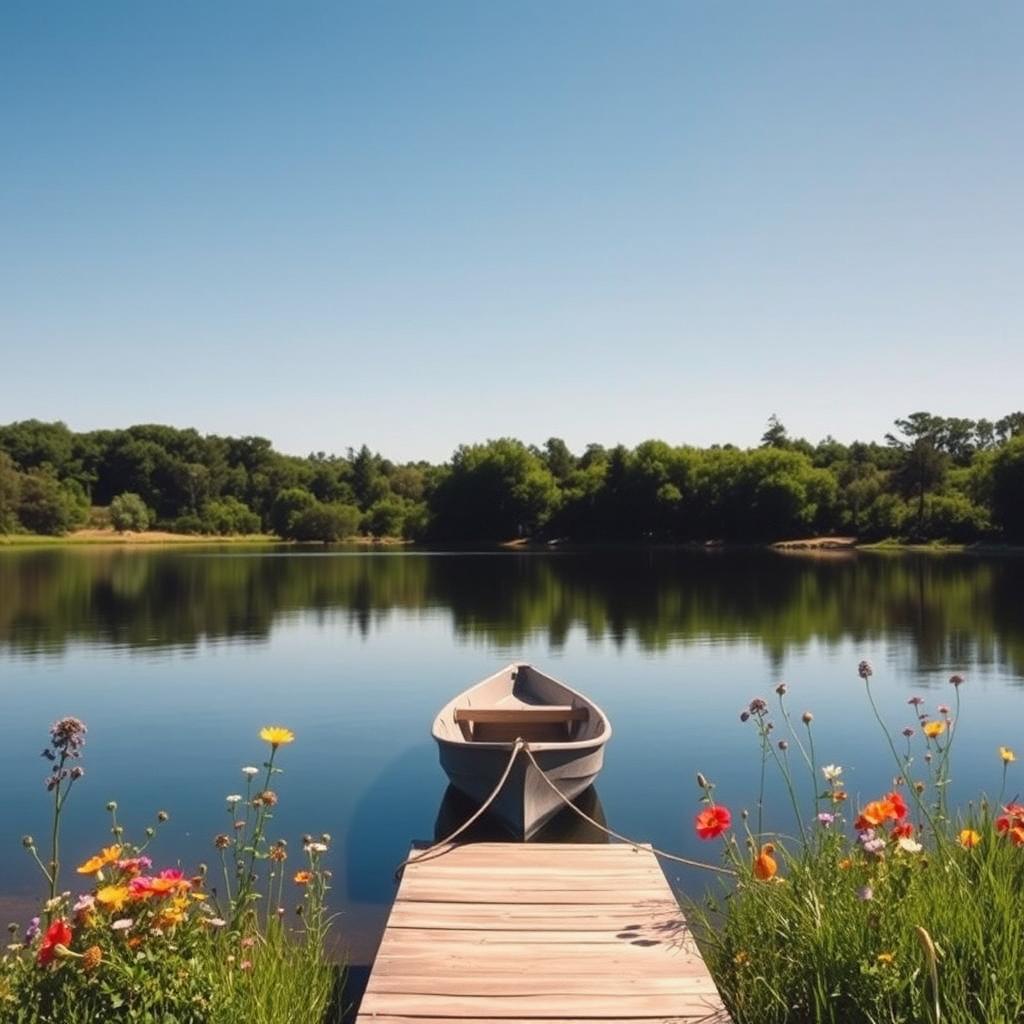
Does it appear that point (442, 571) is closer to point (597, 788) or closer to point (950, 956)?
point (597, 788)

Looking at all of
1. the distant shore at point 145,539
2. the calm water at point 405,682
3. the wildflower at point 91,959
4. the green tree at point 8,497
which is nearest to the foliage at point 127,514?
the distant shore at point 145,539

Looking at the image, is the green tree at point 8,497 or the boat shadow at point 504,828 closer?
the boat shadow at point 504,828

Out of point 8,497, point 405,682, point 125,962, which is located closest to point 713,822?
point 125,962

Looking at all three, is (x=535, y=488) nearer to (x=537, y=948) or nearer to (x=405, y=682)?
(x=405, y=682)

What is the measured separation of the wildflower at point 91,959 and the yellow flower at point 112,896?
5.7 inches

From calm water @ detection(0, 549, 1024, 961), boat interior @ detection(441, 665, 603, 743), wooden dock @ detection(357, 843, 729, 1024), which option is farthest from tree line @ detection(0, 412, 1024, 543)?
wooden dock @ detection(357, 843, 729, 1024)

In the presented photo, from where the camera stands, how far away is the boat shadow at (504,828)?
31.1ft

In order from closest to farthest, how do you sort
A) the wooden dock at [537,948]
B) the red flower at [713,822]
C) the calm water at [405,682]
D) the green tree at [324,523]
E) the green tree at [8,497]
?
the red flower at [713,822], the wooden dock at [537,948], the calm water at [405,682], the green tree at [8,497], the green tree at [324,523]

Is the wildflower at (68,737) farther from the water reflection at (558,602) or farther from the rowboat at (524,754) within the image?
the water reflection at (558,602)

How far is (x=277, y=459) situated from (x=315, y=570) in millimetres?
66909

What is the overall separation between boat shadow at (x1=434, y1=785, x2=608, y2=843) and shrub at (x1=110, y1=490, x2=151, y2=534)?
316 feet

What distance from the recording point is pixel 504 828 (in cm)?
938

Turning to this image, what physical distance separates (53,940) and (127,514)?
104210 millimetres

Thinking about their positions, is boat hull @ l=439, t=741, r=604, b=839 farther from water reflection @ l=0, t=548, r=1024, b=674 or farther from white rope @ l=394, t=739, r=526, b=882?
water reflection @ l=0, t=548, r=1024, b=674
